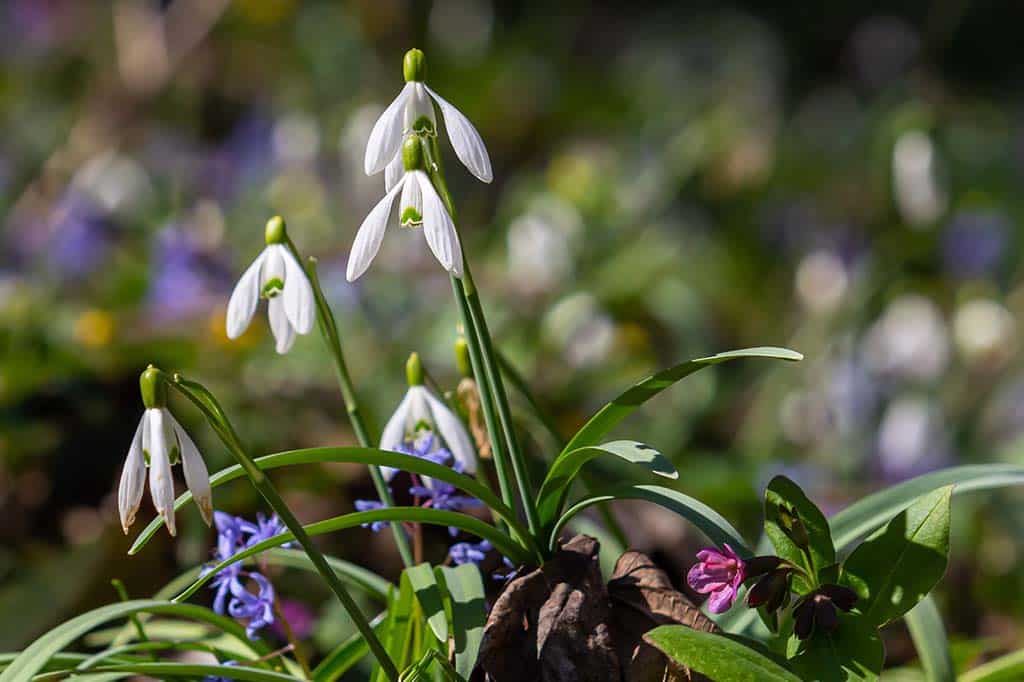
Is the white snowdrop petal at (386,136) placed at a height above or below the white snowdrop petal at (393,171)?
above

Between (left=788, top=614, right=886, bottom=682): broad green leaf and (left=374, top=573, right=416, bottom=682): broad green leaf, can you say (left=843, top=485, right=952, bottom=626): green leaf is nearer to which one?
(left=788, top=614, right=886, bottom=682): broad green leaf

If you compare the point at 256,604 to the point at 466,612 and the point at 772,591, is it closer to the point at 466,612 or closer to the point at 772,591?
the point at 466,612

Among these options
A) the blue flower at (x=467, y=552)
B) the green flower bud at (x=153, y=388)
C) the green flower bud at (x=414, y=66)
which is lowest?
the blue flower at (x=467, y=552)

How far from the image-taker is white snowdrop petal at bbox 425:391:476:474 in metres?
1.16

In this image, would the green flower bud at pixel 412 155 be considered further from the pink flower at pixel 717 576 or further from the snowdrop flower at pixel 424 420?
the pink flower at pixel 717 576

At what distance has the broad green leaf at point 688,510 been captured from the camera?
99 cm

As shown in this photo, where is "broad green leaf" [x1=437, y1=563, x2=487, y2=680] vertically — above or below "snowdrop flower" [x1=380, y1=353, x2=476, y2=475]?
below

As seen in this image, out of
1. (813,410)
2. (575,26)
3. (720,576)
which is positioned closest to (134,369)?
(813,410)

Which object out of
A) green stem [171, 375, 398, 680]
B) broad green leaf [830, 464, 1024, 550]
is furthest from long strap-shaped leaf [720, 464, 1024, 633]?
green stem [171, 375, 398, 680]

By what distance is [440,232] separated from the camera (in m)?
0.90

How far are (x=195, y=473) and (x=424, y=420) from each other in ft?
1.10

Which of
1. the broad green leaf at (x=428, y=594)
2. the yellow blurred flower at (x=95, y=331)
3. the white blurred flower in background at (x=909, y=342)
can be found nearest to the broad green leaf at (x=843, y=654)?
the broad green leaf at (x=428, y=594)

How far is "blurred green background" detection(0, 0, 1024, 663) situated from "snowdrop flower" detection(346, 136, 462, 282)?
3.11ft

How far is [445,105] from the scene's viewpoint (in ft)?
3.15
